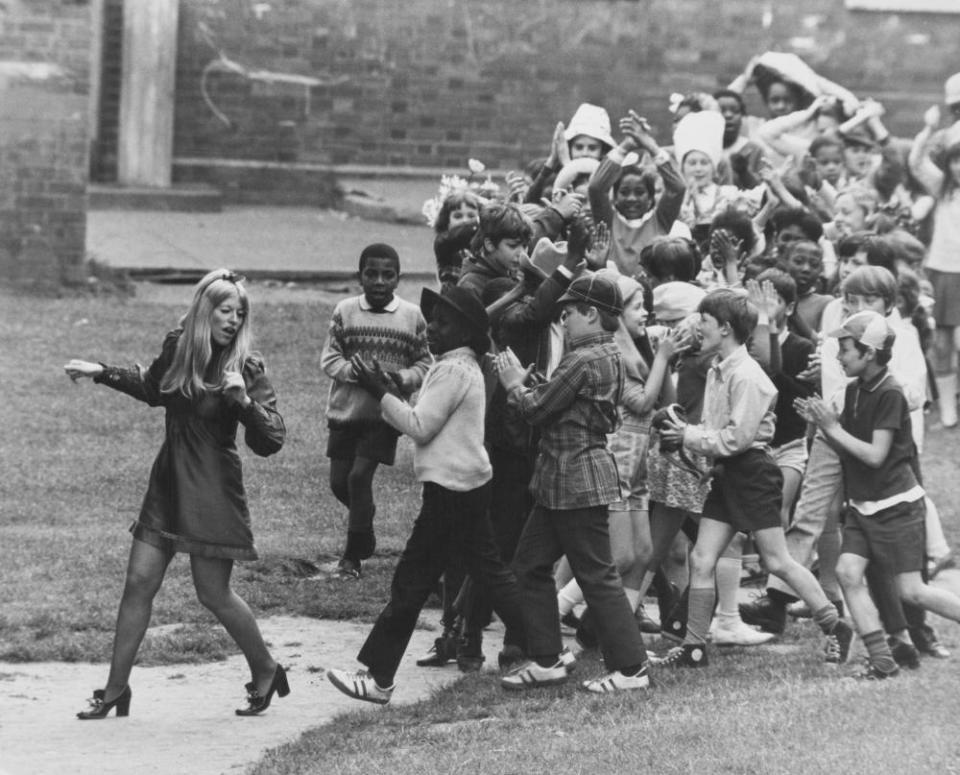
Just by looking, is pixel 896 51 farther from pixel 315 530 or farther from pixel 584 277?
pixel 584 277

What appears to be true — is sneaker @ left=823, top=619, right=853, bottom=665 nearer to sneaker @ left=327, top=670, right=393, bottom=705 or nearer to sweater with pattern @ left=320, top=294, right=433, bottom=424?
sneaker @ left=327, top=670, right=393, bottom=705

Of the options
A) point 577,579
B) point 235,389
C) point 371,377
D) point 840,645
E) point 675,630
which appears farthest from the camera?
point 675,630

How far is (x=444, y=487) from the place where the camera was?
770cm

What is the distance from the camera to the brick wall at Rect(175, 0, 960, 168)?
63.2 feet

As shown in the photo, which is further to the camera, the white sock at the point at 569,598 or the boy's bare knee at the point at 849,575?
the white sock at the point at 569,598

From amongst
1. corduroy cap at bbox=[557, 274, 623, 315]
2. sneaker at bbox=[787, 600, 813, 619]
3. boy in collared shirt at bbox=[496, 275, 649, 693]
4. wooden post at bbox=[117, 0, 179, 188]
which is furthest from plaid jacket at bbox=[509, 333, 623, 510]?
wooden post at bbox=[117, 0, 179, 188]

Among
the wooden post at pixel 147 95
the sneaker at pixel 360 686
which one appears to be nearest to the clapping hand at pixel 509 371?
the sneaker at pixel 360 686

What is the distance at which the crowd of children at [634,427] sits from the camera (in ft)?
25.4

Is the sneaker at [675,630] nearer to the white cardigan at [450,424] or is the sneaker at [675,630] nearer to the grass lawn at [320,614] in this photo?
the grass lawn at [320,614]

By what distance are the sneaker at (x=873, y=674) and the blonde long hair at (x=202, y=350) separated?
277 centimetres

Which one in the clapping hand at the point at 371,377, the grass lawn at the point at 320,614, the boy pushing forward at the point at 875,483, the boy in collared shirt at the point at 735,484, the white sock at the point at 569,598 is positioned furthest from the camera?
the white sock at the point at 569,598

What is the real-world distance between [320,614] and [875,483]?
2.68m

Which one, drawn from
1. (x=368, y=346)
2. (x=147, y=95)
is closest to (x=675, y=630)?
(x=368, y=346)

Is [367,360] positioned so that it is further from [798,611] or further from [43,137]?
[43,137]
